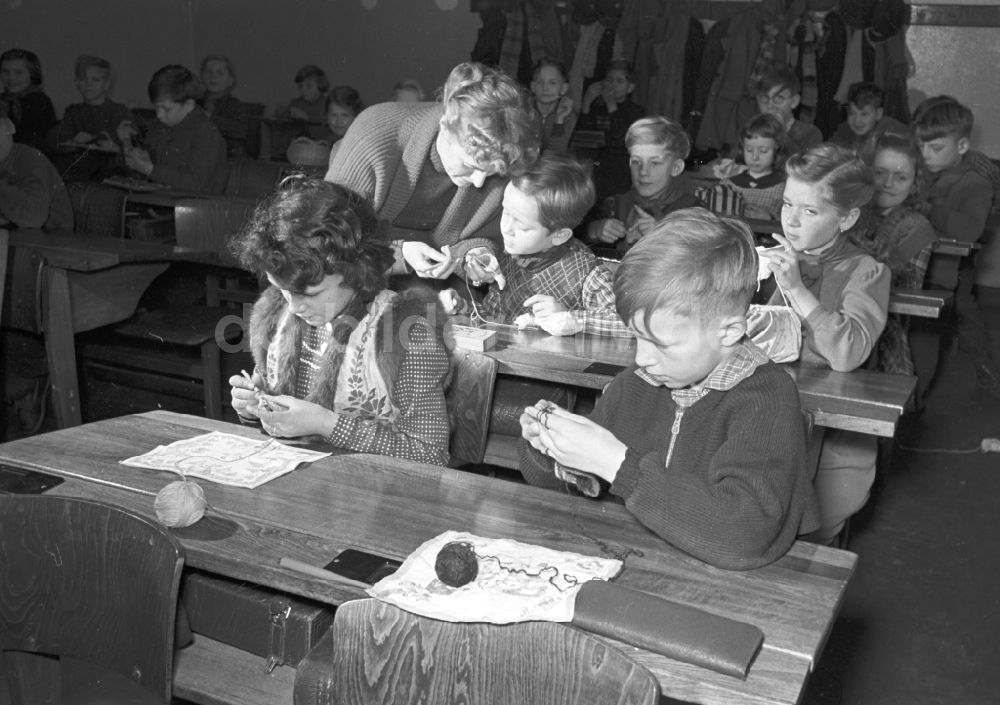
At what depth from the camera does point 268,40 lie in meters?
10.4

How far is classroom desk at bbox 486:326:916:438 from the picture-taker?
2438 mm

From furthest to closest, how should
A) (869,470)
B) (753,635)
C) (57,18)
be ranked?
1. (57,18)
2. (869,470)
3. (753,635)

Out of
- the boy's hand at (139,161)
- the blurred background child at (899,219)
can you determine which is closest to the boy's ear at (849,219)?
the blurred background child at (899,219)

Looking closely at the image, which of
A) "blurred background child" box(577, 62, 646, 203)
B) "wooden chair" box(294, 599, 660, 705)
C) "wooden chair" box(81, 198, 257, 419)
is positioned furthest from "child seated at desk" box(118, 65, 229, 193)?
"wooden chair" box(294, 599, 660, 705)

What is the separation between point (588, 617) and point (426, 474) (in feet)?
2.08

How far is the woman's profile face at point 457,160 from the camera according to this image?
3.01 m

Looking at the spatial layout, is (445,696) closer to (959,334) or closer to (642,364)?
(642,364)

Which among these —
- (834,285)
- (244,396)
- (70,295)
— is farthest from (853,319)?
(70,295)

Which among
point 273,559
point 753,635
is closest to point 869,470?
point 753,635

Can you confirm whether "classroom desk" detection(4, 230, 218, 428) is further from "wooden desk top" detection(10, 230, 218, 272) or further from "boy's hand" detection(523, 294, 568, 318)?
Answer: "boy's hand" detection(523, 294, 568, 318)

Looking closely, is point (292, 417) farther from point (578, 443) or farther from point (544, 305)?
point (544, 305)

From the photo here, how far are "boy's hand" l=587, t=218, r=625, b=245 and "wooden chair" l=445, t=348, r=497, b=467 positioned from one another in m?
2.55

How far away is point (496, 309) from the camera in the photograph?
3.50 metres

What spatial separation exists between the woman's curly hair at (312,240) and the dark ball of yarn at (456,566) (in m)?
0.93
